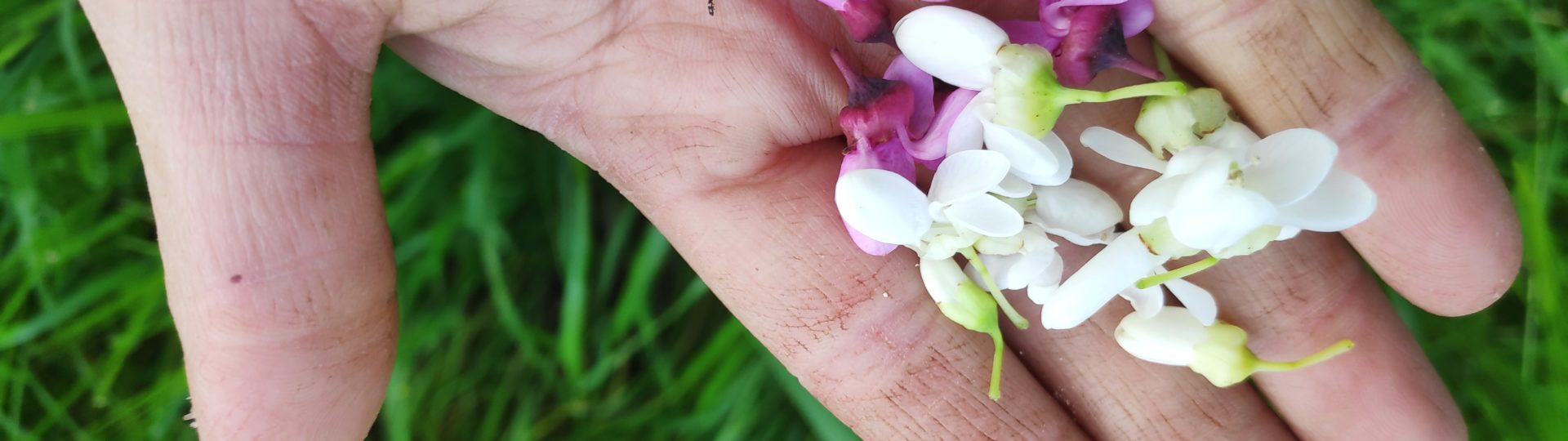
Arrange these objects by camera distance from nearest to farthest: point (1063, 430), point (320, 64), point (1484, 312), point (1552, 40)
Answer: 1. point (320, 64)
2. point (1063, 430)
3. point (1552, 40)
4. point (1484, 312)

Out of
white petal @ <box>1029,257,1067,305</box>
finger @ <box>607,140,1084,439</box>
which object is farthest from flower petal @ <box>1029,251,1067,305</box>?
finger @ <box>607,140,1084,439</box>

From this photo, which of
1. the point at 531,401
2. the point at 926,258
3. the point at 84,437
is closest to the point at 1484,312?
the point at 926,258

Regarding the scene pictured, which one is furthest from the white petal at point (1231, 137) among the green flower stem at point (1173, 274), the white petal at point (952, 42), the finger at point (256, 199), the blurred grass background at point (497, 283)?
the finger at point (256, 199)

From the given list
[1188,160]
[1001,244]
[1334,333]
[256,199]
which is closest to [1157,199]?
[1188,160]

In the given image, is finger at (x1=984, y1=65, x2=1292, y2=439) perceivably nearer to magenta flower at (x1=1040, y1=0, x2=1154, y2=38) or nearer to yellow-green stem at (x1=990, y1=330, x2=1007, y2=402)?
yellow-green stem at (x1=990, y1=330, x2=1007, y2=402)

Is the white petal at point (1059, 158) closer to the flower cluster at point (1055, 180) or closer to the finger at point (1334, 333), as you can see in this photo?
the flower cluster at point (1055, 180)

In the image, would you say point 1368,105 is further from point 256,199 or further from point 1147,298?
point 256,199

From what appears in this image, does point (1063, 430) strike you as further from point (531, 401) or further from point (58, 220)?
point (58, 220)
